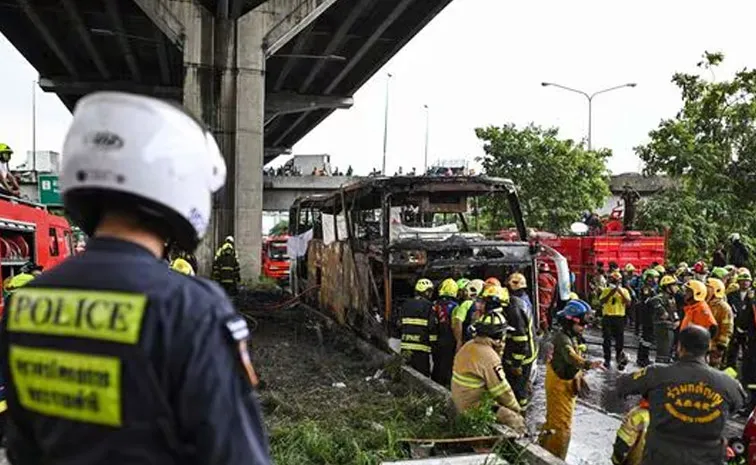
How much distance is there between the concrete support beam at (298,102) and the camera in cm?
3669

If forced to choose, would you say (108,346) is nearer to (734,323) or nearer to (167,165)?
(167,165)

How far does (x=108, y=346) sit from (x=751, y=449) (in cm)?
502

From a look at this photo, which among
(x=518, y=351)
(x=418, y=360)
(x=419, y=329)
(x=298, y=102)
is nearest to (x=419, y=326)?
(x=419, y=329)

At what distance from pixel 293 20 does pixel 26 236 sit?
16.1m

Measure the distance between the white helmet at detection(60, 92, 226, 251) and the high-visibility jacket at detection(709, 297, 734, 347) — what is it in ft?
31.6

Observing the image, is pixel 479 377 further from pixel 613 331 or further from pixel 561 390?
pixel 613 331

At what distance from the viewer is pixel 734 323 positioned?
1015 cm

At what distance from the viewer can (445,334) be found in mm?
9172

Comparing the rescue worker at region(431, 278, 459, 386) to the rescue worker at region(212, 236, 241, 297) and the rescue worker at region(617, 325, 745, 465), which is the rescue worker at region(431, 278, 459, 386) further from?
the rescue worker at region(212, 236, 241, 297)

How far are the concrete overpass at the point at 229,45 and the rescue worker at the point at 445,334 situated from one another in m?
11.3

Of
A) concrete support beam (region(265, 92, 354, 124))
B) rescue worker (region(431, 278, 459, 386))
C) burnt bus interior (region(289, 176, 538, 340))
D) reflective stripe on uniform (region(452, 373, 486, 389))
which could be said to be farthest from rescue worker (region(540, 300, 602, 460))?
concrete support beam (region(265, 92, 354, 124))

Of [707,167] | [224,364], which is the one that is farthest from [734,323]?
[707,167]

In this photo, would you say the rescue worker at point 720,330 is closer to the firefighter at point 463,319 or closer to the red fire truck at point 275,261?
the firefighter at point 463,319

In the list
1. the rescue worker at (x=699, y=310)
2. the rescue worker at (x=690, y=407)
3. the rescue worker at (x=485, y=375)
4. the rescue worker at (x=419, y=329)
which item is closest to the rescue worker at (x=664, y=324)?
the rescue worker at (x=699, y=310)
